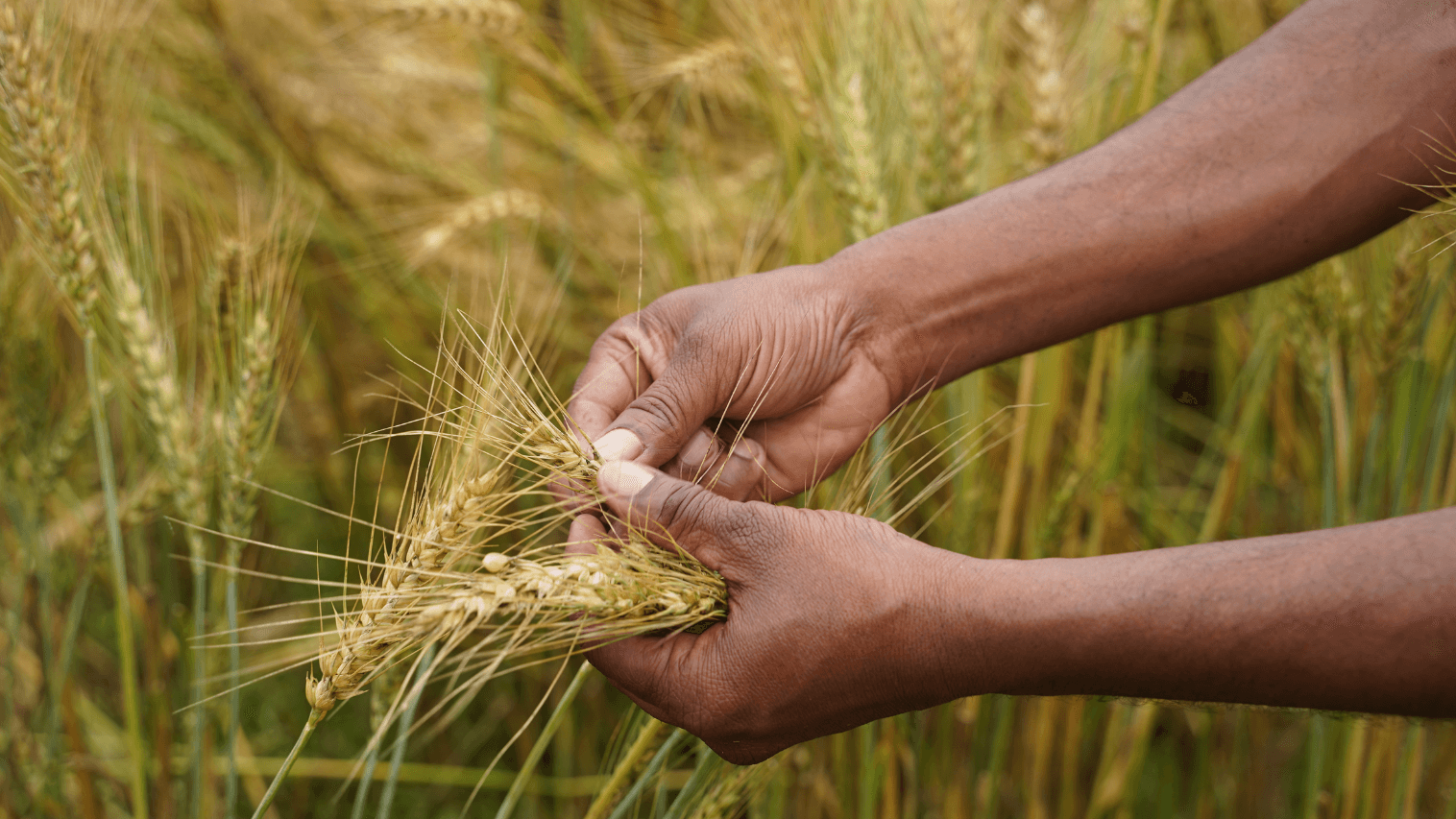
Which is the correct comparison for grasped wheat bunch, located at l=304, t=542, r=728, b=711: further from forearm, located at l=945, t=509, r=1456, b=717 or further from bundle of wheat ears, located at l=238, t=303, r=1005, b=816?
forearm, located at l=945, t=509, r=1456, b=717

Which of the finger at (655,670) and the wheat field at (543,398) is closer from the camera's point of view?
the finger at (655,670)

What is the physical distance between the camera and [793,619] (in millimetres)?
697

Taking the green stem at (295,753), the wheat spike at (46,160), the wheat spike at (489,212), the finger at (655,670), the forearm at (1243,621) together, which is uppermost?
the wheat spike at (489,212)

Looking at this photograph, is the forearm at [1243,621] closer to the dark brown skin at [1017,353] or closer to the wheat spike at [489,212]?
the dark brown skin at [1017,353]

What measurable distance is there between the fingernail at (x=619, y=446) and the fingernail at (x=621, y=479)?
1.2 inches

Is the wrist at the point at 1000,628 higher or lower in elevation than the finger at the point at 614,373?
lower

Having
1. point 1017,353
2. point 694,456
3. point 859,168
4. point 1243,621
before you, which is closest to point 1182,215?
point 1017,353

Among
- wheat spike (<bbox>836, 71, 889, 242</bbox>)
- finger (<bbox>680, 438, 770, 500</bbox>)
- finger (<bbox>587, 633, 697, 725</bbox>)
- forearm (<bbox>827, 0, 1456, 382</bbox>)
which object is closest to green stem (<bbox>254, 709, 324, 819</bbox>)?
finger (<bbox>587, 633, 697, 725</bbox>)

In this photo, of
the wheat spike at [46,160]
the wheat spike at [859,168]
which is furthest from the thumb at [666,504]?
the wheat spike at [46,160]

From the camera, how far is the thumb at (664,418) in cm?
77

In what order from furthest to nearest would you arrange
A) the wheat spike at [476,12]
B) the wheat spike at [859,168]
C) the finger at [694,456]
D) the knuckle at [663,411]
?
the wheat spike at [476,12]
the wheat spike at [859,168]
the finger at [694,456]
the knuckle at [663,411]

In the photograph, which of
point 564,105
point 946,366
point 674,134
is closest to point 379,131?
point 564,105

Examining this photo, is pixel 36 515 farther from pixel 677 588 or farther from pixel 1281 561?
pixel 1281 561

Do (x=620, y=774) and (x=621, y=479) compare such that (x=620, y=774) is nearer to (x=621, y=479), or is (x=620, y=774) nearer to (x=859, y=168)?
(x=621, y=479)
